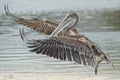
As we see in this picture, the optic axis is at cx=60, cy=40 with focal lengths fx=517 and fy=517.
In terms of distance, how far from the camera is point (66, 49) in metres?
8.93

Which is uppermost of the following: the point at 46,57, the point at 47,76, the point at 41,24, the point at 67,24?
the point at 67,24

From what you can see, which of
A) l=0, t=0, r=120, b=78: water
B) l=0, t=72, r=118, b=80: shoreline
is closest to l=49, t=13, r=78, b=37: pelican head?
l=0, t=72, r=118, b=80: shoreline

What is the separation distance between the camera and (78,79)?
11.0m

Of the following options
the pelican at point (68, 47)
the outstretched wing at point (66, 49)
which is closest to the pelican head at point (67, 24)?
the pelican at point (68, 47)

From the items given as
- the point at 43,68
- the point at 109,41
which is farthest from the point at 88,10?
the point at 43,68

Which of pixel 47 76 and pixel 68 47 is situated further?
pixel 47 76

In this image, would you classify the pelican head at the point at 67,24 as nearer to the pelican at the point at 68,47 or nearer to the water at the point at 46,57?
the pelican at the point at 68,47

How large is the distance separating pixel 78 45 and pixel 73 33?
1.66ft

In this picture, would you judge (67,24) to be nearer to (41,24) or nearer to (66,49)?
(66,49)

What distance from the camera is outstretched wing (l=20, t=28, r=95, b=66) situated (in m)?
8.83

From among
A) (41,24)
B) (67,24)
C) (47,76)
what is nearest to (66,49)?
(67,24)

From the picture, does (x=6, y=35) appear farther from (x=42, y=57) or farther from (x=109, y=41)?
(x=42, y=57)

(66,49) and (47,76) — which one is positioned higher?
(66,49)

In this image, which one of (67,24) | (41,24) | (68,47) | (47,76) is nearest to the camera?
(68,47)
